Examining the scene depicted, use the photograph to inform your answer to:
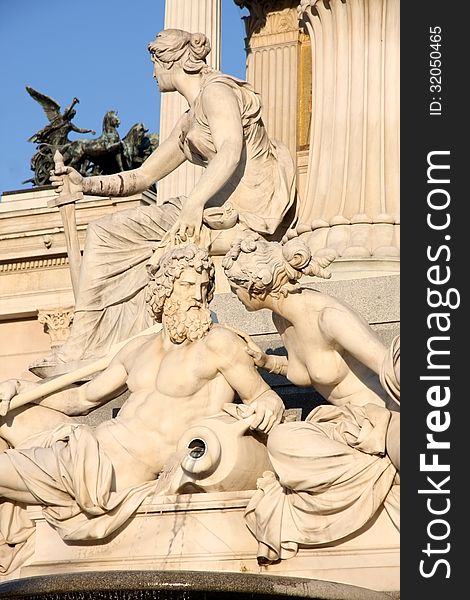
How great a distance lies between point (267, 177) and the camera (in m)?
10.8

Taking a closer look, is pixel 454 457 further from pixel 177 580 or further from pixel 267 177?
pixel 267 177

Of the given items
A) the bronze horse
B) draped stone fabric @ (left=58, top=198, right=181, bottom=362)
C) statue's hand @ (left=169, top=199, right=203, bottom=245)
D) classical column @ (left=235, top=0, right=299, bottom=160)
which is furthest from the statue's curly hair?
the bronze horse

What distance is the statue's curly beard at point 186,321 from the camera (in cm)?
827

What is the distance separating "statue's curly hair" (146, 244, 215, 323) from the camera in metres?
8.37

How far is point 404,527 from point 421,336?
2.84 feet

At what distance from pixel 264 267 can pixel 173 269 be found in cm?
62

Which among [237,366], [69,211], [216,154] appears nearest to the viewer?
A: [237,366]

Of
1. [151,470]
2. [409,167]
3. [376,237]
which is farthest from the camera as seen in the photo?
[376,237]

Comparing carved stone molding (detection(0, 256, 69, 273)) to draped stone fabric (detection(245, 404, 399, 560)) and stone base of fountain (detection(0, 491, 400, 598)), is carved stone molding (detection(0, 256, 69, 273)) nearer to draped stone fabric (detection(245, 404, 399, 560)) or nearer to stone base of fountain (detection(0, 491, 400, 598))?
stone base of fountain (detection(0, 491, 400, 598))

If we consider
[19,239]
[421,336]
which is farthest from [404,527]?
[19,239]

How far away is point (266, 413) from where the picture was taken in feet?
26.0

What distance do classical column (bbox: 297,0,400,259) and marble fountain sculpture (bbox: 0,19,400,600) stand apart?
2.20 m

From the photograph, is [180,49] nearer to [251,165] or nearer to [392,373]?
[251,165]

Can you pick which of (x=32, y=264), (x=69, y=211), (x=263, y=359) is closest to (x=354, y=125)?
(x=69, y=211)
